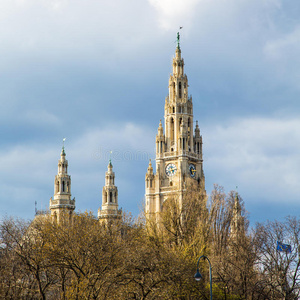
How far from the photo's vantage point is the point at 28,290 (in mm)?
68125

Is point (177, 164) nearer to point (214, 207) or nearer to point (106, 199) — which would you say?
point (106, 199)

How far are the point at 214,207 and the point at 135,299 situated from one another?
35350mm

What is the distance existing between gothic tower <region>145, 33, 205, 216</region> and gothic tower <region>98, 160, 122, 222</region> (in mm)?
7346

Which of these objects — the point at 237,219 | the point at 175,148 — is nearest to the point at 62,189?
the point at 175,148

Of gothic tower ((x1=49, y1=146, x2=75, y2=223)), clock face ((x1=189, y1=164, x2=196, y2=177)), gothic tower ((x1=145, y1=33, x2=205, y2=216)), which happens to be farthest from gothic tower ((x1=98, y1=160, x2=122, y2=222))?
clock face ((x1=189, y1=164, x2=196, y2=177))

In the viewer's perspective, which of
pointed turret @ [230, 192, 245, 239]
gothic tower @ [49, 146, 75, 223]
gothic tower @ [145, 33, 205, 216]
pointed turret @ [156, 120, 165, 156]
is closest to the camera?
pointed turret @ [230, 192, 245, 239]

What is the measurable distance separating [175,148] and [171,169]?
4.98m

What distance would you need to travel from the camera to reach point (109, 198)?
516ft

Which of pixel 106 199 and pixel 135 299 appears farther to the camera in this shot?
pixel 106 199

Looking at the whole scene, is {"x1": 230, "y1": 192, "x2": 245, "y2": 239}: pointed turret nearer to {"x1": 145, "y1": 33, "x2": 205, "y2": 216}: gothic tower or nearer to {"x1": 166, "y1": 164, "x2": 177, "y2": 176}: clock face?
{"x1": 145, "y1": 33, "x2": 205, "y2": 216}: gothic tower

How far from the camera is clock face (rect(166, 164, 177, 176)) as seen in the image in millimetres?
157125

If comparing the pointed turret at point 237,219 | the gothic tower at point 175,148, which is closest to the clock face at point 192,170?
the gothic tower at point 175,148

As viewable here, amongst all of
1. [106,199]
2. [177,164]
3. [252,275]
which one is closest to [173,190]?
[177,164]

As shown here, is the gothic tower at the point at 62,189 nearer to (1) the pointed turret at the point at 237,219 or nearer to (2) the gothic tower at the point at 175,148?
(2) the gothic tower at the point at 175,148
